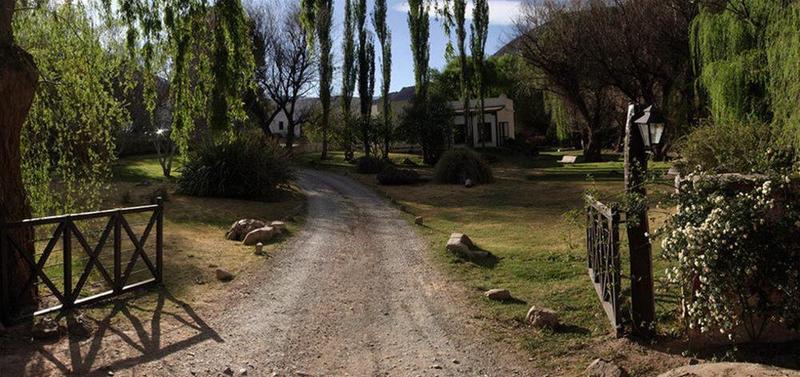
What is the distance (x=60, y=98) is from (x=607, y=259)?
695cm

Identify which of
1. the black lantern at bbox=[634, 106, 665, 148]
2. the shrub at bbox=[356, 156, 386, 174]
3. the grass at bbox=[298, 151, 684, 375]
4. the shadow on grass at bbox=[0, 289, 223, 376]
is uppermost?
the black lantern at bbox=[634, 106, 665, 148]

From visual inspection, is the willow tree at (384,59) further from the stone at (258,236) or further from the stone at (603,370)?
the stone at (603,370)

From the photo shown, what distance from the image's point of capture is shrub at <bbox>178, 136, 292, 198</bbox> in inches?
745

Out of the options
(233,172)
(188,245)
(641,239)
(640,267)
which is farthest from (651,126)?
(233,172)

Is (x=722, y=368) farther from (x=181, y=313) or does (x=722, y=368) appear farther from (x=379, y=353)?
(x=181, y=313)

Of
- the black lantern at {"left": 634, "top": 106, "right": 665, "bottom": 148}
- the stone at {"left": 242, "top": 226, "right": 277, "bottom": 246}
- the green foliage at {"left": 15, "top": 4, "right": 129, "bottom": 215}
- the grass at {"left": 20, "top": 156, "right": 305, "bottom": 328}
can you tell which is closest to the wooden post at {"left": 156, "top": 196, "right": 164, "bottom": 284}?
the grass at {"left": 20, "top": 156, "right": 305, "bottom": 328}

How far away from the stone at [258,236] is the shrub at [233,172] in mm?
7406

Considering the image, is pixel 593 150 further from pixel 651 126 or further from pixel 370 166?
pixel 651 126

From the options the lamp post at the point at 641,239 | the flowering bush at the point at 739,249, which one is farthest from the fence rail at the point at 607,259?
the flowering bush at the point at 739,249

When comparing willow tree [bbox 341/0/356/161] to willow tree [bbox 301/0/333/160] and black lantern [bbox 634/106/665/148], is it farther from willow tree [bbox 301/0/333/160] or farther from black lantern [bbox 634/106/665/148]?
black lantern [bbox 634/106/665/148]

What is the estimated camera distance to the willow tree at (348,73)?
36.0 metres

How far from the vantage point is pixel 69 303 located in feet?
22.0

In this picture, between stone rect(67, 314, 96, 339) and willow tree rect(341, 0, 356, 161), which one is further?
willow tree rect(341, 0, 356, 161)

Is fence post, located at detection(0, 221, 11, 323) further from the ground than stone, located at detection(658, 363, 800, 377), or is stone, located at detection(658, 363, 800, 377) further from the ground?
fence post, located at detection(0, 221, 11, 323)
